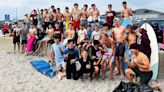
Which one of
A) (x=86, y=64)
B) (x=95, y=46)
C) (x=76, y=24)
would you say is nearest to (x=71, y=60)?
(x=86, y=64)

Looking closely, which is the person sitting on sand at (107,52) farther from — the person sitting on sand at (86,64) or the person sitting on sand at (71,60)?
the person sitting on sand at (71,60)

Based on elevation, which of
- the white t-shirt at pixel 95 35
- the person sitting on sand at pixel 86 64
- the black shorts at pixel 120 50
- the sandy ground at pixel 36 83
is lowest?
the sandy ground at pixel 36 83

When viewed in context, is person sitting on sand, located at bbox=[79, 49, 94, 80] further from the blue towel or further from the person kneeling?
the person kneeling

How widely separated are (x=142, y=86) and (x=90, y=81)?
106 inches

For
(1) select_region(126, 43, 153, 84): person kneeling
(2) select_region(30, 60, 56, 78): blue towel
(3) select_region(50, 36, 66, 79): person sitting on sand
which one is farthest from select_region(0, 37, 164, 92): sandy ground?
(1) select_region(126, 43, 153, 84): person kneeling

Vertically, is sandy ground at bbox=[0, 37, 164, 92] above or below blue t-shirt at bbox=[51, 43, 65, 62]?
below

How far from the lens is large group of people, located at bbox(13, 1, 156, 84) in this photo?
9.22m

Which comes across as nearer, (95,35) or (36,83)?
(36,83)

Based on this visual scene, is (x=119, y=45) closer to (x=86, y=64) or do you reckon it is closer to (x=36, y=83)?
(x=86, y=64)

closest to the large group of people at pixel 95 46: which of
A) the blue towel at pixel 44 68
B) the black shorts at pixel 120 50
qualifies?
the black shorts at pixel 120 50

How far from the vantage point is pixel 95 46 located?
1083 centimetres

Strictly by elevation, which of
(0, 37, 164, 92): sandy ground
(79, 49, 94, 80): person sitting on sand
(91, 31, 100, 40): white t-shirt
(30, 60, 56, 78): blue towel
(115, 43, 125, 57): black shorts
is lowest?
(0, 37, 164, 92): sandy ground

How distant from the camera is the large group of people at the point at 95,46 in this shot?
922cm

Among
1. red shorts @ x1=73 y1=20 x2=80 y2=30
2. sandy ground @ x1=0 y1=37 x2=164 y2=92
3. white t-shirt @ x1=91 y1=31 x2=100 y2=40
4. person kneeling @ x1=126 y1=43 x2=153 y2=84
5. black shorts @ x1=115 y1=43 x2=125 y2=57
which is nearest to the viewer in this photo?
person kneeling @ x1=126 y1=43 x2=153 y2=84
